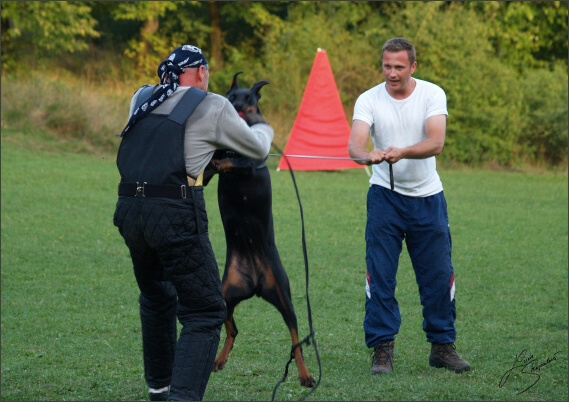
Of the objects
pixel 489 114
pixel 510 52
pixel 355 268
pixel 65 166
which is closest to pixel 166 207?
pixel 355 268

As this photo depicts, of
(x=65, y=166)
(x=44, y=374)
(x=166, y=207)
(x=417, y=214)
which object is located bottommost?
(x=65, y=166)

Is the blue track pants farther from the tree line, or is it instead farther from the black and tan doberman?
the tree line

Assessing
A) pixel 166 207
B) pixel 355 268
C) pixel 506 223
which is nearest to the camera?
pixel 166 207

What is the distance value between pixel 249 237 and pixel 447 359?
1.77m

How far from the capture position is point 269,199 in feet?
16.1

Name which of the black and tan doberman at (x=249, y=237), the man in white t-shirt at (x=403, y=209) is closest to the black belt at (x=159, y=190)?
the black and tan doberman at (x=249, y=237)

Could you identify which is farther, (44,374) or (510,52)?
(510,52)

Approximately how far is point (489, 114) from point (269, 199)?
2069cm

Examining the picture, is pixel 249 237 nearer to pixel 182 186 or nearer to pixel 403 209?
pixel 182 186

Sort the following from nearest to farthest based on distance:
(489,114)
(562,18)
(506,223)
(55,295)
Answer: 1. (55,295)
2. (506,223)
3. (489,114)
4. (562,18)

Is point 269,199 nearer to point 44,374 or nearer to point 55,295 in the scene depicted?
point 44,374

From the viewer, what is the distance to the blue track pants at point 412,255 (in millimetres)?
5730

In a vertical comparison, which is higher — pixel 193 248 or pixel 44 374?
pixel 193 248

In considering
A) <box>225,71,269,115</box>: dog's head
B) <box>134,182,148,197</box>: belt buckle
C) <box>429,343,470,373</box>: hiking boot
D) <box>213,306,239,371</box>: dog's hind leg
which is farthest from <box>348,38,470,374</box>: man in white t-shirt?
<box>134,182,148,197</box>: belt buckle
